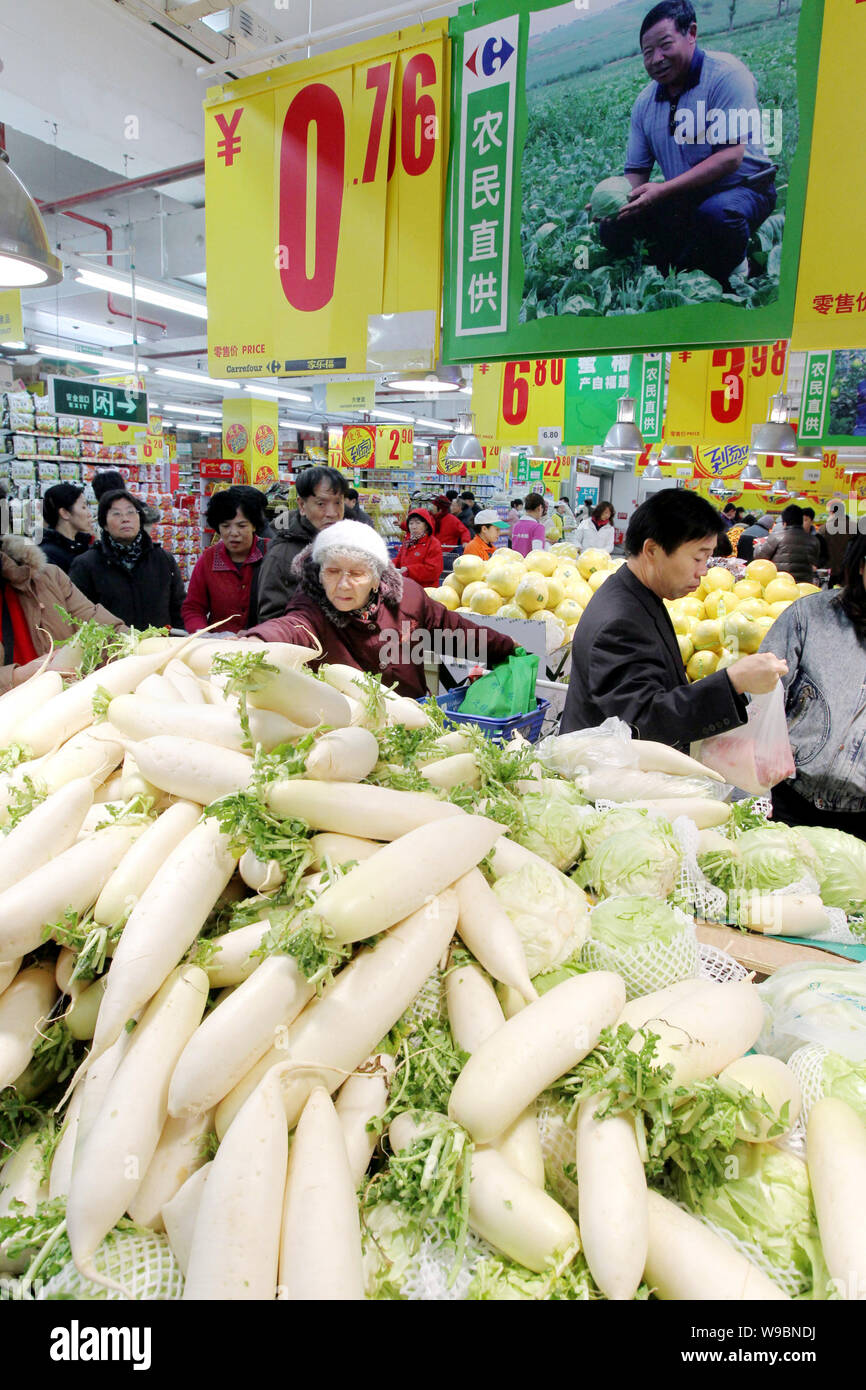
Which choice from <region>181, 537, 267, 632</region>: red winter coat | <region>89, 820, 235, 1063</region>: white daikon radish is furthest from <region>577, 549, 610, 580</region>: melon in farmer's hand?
<region>89, 820, 235, 1063</region>: white daikon radish

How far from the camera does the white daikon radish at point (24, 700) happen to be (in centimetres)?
184

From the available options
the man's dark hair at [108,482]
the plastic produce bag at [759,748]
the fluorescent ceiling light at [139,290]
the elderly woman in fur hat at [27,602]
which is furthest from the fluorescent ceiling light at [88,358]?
the plastic produce bag at [759,748]

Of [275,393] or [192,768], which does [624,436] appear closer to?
[192,768]

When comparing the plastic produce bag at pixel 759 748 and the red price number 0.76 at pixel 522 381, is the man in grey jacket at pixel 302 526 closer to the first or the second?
the plastic produce bag at pixel 759 748

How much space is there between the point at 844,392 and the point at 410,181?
6874 mm

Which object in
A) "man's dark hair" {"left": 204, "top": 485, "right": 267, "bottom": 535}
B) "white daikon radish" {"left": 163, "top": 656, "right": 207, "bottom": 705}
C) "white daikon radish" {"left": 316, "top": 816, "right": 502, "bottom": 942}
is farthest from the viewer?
"man's dark hair" {"left": 204, "top": 485, "right": 267, "bottom": 535}

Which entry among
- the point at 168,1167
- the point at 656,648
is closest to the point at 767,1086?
the point at 168,1167

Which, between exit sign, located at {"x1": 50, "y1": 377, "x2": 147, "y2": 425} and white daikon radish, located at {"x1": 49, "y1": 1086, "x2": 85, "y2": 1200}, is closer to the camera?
white daikon radish, located at {"x1": 49, "y1": 1086, "x2": 85, "y2": 1200}

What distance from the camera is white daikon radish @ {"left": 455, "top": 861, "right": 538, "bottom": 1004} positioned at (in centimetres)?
129

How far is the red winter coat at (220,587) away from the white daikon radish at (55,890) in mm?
Answer: 3690

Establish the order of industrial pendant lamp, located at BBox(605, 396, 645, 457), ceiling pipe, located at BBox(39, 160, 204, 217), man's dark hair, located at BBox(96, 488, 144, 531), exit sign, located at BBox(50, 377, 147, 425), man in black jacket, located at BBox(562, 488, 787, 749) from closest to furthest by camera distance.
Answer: man in black jacket, located at BBox(562, 488, 787, 749) → ceiling pipe, located at BBox(39, 160, 204, 217) → man's dark hair, located at BBox(96, 488, 144, 531) → industrial pendant lamp, located at BBox(605, 396, 645, 457) → exit sign, located at BBox(50, 377, 147, 425)

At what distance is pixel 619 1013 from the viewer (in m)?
1.23

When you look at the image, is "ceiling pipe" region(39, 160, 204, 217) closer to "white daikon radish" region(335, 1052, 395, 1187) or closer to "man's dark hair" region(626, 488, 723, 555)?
"man's dark hair" region(626, 488, 723, 555)

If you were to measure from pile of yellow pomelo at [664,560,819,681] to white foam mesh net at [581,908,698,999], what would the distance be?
3.19 meters
